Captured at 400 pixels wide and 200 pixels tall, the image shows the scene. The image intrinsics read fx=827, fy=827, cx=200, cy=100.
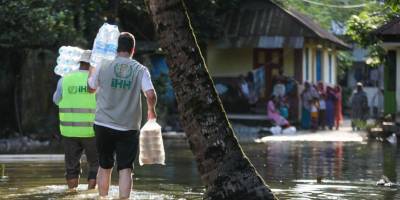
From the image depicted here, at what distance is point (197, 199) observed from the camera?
9727 mm

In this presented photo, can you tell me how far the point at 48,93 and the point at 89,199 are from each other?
13.2m

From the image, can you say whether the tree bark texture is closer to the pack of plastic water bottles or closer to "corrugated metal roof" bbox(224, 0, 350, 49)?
the pack of plastic water bottles

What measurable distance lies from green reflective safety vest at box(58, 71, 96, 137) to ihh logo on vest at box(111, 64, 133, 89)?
5.70 ft

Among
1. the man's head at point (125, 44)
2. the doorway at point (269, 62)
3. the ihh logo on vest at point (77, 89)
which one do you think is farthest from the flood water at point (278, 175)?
the doorway at point (269, 62)

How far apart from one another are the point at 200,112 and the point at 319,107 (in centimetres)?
2292

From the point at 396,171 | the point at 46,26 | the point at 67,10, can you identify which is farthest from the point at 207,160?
the point at 67,10

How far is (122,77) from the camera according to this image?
8.67 meters

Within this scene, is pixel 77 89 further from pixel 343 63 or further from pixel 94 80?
pixel 343 63

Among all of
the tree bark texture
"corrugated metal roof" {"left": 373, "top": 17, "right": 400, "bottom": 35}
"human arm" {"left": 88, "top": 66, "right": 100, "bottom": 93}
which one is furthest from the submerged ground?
"corrugated metal roof" {"left": 373, "top": 17, "right": 400, "bottom": 35}

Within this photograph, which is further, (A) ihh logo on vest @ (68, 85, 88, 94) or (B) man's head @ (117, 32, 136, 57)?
(A) ihh logo on vest @ (68, 85, 88, 94)

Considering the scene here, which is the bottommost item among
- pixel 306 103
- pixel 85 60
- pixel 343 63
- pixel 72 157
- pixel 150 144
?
pixel 72 157

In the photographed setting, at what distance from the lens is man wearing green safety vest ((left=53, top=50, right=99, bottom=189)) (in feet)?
34.0

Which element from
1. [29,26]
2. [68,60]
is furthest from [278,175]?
[29,26]

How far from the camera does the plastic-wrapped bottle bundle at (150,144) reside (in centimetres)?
896
